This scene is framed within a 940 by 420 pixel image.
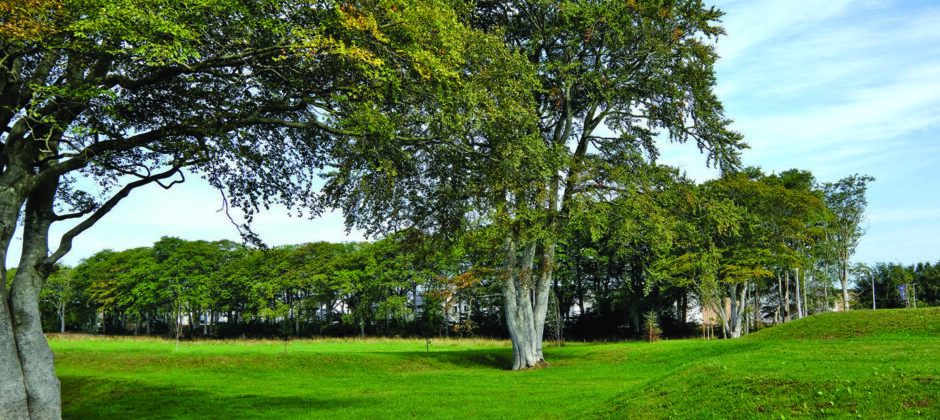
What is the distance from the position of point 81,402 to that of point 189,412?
556 centimetres

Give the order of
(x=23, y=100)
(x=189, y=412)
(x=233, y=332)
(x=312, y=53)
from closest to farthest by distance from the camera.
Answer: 1. (x=312, y=53)
2. (x=23, y=100)
3. (x=189, y=412)
4. (x=233, y=332)

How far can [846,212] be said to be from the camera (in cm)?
6125

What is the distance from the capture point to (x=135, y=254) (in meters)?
79.4

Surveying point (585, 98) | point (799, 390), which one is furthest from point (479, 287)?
point (799, 390)

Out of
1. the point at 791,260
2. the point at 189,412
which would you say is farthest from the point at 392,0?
the point at 791,260

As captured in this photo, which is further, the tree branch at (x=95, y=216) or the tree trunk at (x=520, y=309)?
the tree trunk at (x=520, y=309)

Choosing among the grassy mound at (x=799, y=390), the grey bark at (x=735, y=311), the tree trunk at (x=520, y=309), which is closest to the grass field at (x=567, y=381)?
the grassy mound at (x=799, y=390)

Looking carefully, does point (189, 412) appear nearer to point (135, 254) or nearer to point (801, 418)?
point (801, 418)

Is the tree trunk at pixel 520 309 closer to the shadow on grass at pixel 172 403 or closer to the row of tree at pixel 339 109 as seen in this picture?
the row of tree at pixel 339 109

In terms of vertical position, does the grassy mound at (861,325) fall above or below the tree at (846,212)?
below

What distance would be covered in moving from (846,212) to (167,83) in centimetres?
6750

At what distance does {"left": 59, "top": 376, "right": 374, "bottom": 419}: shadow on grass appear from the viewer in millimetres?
16344

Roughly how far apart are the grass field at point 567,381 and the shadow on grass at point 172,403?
0.21ft

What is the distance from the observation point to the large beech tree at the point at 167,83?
404 inches
